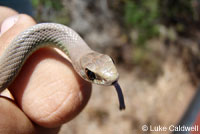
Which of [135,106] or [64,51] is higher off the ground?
[64,51]

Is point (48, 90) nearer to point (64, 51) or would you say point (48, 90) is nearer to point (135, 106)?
point (64, 51)

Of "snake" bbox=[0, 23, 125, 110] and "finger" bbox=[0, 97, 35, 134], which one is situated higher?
"snake" bbox=[0, 23, 125, 110]

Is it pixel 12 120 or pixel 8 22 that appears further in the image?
pixel 8 22

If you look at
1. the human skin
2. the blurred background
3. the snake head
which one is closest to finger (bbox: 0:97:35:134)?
the human skin

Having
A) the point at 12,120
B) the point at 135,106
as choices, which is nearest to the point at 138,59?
the point at 135,106

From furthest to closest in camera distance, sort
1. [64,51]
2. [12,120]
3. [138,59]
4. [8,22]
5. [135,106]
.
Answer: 1. [138,59]
2. [135,106]
3. [8,22]
4. [64,51]
5. [12,120]

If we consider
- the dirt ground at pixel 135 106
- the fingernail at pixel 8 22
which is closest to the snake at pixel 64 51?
the fingernail at pixel 8 22

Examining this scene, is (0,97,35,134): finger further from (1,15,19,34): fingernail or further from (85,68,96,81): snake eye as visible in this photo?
(1,15,19,34): fingernail
